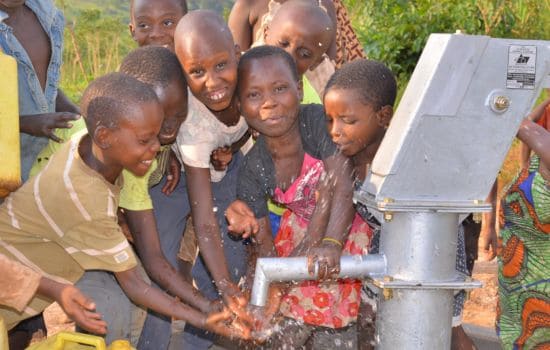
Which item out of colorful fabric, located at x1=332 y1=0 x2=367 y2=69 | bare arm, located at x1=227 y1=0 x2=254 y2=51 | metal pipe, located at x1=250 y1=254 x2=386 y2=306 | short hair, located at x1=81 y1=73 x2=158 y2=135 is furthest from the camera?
colorful fabric, located at x1=332 y1=0 x2=367 y2=69

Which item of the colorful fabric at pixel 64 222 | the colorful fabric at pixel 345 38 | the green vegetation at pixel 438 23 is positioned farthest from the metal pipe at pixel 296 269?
the green vegetation at pixel 438 23

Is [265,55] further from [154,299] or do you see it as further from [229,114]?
[154,299]

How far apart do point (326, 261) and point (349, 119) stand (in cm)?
65

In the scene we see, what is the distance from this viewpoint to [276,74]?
2465mm

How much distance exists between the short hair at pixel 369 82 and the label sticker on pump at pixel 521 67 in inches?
37.3

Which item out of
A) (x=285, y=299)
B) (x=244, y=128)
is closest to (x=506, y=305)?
(x=285, y=299)

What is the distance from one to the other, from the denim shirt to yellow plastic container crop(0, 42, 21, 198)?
24.8 inches

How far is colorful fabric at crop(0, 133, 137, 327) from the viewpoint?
2.26m

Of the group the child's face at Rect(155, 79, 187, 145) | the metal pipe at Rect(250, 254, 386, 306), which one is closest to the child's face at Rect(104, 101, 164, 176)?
the child's face at Rect(155, 79, 187, 145)

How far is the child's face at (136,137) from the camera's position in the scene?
221cm

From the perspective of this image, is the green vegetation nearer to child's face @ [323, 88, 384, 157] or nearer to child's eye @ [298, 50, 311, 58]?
child's eye @ [298, 50, 311, 58]

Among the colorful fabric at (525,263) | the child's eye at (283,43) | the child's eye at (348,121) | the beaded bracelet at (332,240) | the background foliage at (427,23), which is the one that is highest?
the child's eye at (348,121)

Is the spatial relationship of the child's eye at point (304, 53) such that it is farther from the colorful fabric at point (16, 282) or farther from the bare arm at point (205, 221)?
the colorful fabric at point (16, 282)

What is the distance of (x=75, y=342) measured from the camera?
6.85 ft
